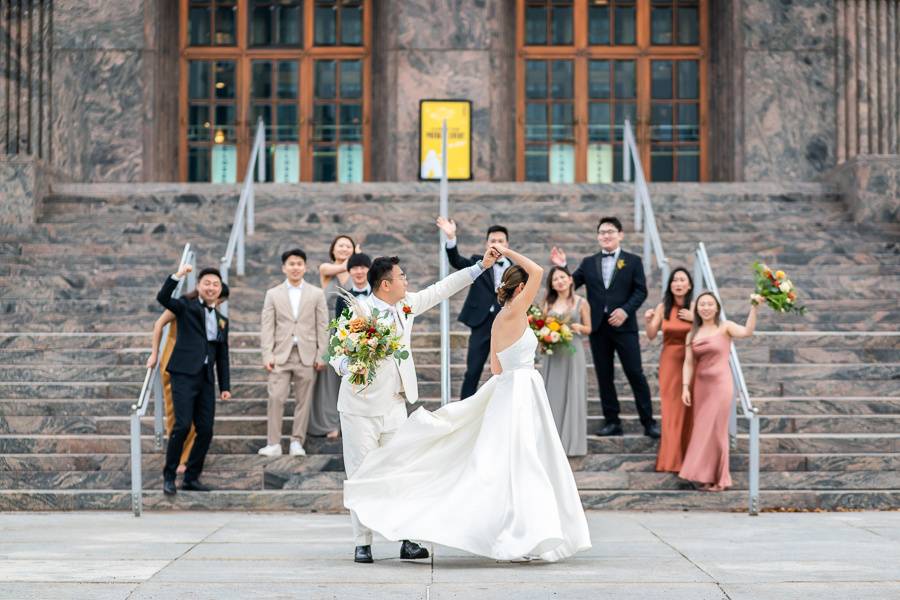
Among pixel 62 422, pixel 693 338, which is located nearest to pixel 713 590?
pixel 693 338

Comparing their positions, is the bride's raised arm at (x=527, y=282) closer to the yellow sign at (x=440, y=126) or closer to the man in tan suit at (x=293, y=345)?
the man in tan suit at (x=293, y=345)

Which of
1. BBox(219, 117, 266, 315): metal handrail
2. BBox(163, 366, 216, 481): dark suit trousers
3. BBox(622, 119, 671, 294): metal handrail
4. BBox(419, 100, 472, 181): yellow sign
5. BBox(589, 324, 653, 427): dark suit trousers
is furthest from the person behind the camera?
BBox(419, 100, 472, 181): yellow sign

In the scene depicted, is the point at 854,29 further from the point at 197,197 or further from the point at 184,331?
the point at 184,331

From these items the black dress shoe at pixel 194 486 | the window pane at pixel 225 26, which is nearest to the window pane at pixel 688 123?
the window pane at pixel 225 26

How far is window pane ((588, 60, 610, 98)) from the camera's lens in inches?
925

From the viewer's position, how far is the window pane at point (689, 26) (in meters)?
23.6

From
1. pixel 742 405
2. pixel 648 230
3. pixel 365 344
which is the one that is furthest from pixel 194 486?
pixel 648 230

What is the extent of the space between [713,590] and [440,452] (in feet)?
6.57

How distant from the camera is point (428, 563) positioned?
8.23 metres

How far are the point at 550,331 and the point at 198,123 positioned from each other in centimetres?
1325

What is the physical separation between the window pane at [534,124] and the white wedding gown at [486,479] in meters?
15.1

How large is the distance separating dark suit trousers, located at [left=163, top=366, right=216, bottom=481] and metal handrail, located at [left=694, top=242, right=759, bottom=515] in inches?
169

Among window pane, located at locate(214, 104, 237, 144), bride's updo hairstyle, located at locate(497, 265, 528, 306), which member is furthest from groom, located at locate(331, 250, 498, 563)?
window pane, located at locate(214, 104, 237, 144)

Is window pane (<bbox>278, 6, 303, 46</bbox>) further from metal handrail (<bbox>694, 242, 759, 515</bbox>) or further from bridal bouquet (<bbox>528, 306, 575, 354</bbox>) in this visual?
bridal bouquet (<bbox>528, 306, 575, 354</bbox>)
